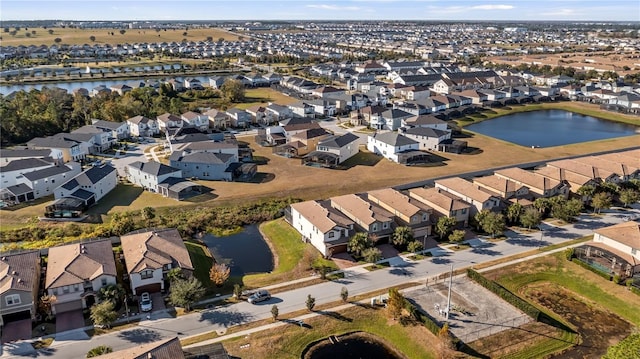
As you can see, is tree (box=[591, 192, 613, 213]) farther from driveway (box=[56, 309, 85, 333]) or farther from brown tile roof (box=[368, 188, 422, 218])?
driveway (box=[56, 309, 85, 333])

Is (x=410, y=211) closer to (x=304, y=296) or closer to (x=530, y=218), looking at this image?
(x=530, y=218)

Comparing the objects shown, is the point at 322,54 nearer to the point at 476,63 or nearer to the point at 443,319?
the point at 476,63

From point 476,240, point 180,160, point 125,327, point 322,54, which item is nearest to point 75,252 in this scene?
point 125,327

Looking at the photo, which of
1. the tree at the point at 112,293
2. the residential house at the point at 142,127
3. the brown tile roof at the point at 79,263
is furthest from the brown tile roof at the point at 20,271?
the residential house at the point at 142,127

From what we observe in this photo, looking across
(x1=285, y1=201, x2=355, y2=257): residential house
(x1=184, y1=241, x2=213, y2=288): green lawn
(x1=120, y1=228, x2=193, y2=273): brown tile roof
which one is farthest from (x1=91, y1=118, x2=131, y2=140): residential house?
(x1=285, y1=201, x2=355, y2=257): residential house

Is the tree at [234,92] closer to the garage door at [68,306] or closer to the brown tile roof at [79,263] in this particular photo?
the brown tile roof at [79,263]

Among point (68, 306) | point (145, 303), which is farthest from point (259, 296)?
point (68, 306)

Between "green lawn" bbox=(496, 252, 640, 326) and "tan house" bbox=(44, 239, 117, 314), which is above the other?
"tan house" bbox=(44, 239, 117, 314)
